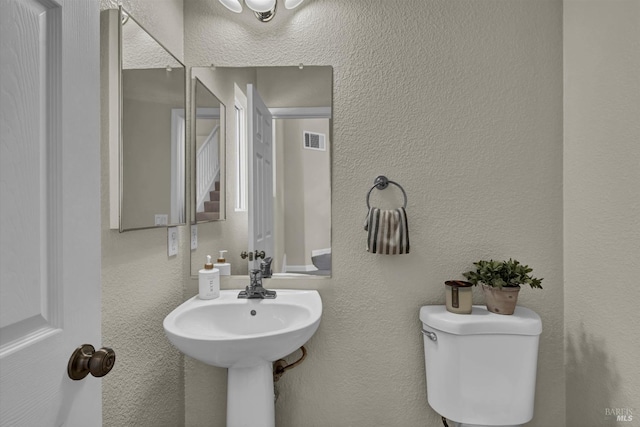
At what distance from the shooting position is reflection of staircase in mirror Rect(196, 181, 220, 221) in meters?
1.63

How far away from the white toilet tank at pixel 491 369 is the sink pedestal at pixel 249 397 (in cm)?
70

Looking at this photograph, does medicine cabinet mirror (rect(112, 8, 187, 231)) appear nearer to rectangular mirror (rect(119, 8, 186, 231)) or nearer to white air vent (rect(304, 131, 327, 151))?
rectangular mirror (rect(119, 8, 186, 231))

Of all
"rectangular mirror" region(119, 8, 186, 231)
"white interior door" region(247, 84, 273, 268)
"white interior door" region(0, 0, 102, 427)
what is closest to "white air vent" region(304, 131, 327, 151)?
"white interior door" region(247, 84, 273, 268)

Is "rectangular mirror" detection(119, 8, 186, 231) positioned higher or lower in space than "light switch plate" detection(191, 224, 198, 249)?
higher

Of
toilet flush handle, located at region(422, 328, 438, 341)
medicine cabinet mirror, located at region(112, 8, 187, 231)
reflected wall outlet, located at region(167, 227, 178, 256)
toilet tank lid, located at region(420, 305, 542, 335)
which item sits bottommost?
toilet flush handle, located at region(422, 328, 438, 341)

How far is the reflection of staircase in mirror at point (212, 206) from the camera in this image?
1631mm

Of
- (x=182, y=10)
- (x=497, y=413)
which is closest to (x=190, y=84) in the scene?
(x=182, y=10)

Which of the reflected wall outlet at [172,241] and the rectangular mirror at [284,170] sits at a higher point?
the rectangular mirror at [284,170]

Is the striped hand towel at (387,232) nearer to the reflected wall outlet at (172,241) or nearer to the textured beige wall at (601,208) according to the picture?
the textured beige wall at (601,208)

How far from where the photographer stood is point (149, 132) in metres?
1.31

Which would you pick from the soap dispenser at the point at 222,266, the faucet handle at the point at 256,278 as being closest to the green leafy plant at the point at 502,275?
the faucet handle at the point at 256,278

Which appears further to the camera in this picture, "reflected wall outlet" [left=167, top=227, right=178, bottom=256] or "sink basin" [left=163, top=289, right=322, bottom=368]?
"reflected wall outlet" [left=167, top=227, right=178, bottom=256]

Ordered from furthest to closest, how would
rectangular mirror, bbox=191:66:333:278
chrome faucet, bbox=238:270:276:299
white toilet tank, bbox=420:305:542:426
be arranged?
rectangular mirror, bbox=191:66:333:278
chrome faucet, bbox=238:270:276:299
white toilet tank, bbox=420:305:542:426

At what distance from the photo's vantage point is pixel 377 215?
1523 millimetres
